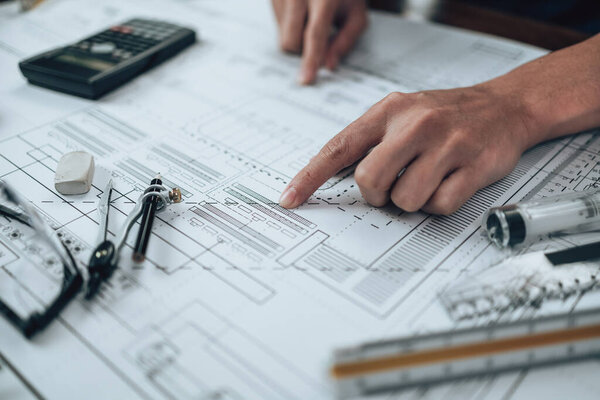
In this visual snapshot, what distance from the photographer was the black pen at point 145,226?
0.52 meters

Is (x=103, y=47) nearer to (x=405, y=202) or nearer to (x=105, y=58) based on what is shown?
(x=105, y=58)

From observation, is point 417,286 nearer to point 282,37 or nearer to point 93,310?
point 93,310

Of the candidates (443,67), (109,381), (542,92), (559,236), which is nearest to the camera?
(109,381)

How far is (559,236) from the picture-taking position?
1.85ft

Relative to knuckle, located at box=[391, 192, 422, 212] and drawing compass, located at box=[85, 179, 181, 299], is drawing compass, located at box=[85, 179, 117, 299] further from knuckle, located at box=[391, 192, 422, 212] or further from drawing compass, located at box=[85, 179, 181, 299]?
knuckle, located at box=[391, 192, 422, 212]

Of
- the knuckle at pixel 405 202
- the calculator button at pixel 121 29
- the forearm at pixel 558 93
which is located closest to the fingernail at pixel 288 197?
the knuckle at pixel 405 202

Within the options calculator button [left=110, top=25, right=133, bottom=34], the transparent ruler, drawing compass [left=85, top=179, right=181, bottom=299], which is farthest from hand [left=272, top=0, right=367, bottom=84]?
the transparent ruler

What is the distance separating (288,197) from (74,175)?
0.91 feet

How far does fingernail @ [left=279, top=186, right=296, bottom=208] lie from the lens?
61 centimetres

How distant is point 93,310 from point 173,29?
2.25 ft

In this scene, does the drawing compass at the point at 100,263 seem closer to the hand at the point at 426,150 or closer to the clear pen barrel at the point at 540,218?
the hand at the point at 426,150

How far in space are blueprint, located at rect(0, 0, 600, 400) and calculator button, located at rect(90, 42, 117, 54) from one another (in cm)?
8

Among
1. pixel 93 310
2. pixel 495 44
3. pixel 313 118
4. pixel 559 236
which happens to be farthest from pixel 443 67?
pixel 93 310

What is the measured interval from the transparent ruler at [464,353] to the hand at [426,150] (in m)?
0.19
